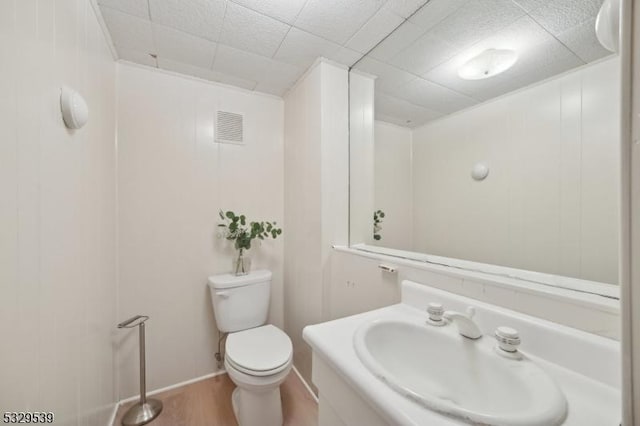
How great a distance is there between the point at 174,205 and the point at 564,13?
6.66 ft

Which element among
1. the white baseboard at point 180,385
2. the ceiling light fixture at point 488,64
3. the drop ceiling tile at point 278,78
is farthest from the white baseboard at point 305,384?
the drop ceiling tile at point 278,78

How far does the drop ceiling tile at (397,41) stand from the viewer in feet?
3.82

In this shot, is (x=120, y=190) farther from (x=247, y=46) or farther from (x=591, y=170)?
(x=591, y=170)

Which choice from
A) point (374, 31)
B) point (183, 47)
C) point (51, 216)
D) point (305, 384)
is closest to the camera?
point (51, 216)

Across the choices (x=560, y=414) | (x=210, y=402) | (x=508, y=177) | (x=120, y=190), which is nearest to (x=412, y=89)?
(x=508, y=177)

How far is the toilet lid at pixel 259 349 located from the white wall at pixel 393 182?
814mm

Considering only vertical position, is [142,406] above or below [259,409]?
below

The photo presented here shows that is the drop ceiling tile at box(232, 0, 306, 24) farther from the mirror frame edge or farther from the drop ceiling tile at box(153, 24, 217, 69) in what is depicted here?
the mirror frame edge

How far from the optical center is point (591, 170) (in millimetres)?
724

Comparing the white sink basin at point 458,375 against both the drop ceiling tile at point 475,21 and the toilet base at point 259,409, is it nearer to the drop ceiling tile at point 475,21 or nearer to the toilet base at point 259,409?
the toilet base at point 259,409

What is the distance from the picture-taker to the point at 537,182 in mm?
861

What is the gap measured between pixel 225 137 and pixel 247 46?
23.7 inches

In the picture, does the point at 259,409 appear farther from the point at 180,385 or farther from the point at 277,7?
the point at 277,7

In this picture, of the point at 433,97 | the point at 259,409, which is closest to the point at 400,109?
the point at 433,97
